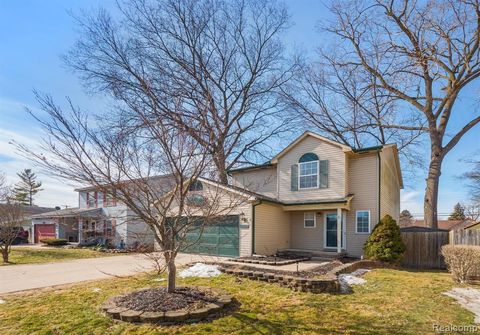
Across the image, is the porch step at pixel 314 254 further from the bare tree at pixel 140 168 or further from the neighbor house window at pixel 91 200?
the neighbor house window at pixel 91 200

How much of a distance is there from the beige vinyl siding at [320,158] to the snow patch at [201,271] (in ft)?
23.5

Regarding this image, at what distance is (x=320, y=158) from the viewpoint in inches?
649

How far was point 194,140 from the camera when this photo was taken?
6.31 metres

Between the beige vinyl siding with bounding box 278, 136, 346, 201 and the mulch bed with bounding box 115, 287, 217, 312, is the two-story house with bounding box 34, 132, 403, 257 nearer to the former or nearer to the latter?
the beige vinyl siding with bounding box 278, 136, 346, 201

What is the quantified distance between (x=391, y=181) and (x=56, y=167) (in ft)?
58.8

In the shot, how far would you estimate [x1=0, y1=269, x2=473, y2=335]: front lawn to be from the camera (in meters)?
Result: 5.65

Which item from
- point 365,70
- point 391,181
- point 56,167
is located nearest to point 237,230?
point 391,181

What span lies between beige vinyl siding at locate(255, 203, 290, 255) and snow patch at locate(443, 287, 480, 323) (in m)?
8.24

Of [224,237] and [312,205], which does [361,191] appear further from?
[224,237]

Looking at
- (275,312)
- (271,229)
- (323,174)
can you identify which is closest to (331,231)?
(323,174)

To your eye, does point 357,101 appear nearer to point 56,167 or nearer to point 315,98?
point 315,98

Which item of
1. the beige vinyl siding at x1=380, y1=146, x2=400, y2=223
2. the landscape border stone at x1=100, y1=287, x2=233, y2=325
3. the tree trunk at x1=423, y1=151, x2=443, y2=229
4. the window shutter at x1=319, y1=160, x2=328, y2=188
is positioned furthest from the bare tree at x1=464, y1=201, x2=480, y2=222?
the landscape border stone at x1=100, y1=287, x2=233, y2=325

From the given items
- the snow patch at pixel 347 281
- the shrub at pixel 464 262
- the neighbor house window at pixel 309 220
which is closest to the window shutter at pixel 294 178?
the neighbor house window at pixel 309 220

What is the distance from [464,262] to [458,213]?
163 ft
